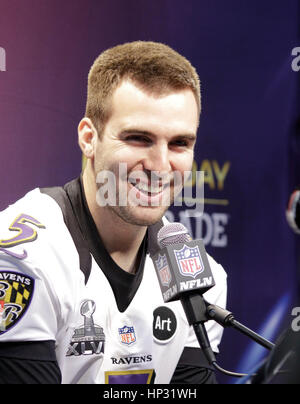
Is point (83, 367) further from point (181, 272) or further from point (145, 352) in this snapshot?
point (181, 272)

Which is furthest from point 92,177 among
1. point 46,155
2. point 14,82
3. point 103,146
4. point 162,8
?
point 162,8

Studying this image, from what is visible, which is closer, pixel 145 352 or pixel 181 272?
pixel 181 272

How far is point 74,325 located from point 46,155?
0.62 m

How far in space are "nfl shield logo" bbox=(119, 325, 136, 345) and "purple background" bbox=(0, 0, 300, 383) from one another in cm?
55

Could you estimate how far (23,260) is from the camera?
137 cm

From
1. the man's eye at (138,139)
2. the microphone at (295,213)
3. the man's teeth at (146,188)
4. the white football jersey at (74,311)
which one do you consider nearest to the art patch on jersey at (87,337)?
the white football jersey at (74,311)

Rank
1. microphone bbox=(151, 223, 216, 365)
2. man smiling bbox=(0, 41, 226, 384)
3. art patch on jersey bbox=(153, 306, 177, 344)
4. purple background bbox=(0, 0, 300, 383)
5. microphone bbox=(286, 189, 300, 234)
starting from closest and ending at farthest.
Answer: microphone bbox=(286, 189, 300, 234) < microphone bbox=(151, 223, 216, 365) < man smiling bbox=(0, 41, 226, 384) < art patch on jersey bbox=(153, 306, 177, 344) < purple background bbox=(0, 0, 300, 383)

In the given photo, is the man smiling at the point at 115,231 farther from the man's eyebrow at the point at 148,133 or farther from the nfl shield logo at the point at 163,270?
the nfl shield logo at the point at 163,270

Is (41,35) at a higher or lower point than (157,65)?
higher

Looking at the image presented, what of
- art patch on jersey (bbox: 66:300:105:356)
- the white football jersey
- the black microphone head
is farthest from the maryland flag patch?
the black microphone head

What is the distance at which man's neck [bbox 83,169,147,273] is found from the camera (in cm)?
165

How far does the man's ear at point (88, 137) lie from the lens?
5.35 feet

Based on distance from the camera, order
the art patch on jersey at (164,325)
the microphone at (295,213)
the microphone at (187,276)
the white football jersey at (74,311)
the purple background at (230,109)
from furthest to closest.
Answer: the purple background at (230,109)
the art patch on jersey at (164,325)
the white football jersey at (74,311)
the microphone at (187,276)
the microphone at (295,213)

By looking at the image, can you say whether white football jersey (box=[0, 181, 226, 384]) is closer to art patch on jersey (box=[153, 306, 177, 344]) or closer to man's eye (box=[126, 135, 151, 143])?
art patch on jersey (box=[153, 306, 177, 344])
